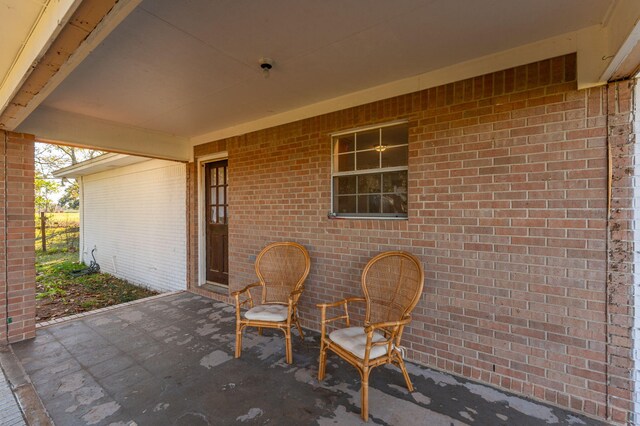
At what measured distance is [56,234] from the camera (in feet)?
37.9

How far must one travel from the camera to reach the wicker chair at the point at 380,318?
2.09 metres

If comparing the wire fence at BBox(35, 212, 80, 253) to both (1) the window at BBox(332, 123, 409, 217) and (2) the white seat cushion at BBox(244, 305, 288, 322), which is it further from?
(1) the window at BBox(332, 123, 409, 217)

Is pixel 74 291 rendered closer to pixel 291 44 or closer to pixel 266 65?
pixel 266 65

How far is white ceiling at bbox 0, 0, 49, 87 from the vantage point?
5.52ft

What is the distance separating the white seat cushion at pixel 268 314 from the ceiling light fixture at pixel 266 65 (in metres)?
2.29

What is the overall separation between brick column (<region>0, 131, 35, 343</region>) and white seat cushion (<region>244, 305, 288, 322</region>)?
2.74 metres

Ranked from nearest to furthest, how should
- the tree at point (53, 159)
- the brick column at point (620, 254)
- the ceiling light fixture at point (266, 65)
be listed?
the brick column at point (620, 254) → the ceiling light fixture at point (266, 65) → the tree at point (53, 159)

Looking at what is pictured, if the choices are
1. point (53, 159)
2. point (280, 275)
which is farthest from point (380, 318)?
point (53, 159)

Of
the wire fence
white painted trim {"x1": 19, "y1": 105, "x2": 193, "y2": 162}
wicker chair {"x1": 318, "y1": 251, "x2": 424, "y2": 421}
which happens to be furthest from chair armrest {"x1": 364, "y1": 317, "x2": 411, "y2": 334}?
the wire fence

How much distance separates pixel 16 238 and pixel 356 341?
399 cm

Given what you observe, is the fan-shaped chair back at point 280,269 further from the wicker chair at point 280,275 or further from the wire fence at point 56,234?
the wire fence at point 56,234

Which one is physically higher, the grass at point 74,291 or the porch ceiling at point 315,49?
the porch ceiling at point 315,49

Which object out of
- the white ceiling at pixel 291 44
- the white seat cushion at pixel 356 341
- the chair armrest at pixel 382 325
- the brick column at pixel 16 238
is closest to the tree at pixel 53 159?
the brick column at pixel 16 238

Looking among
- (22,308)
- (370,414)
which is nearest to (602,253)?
(370,414)
